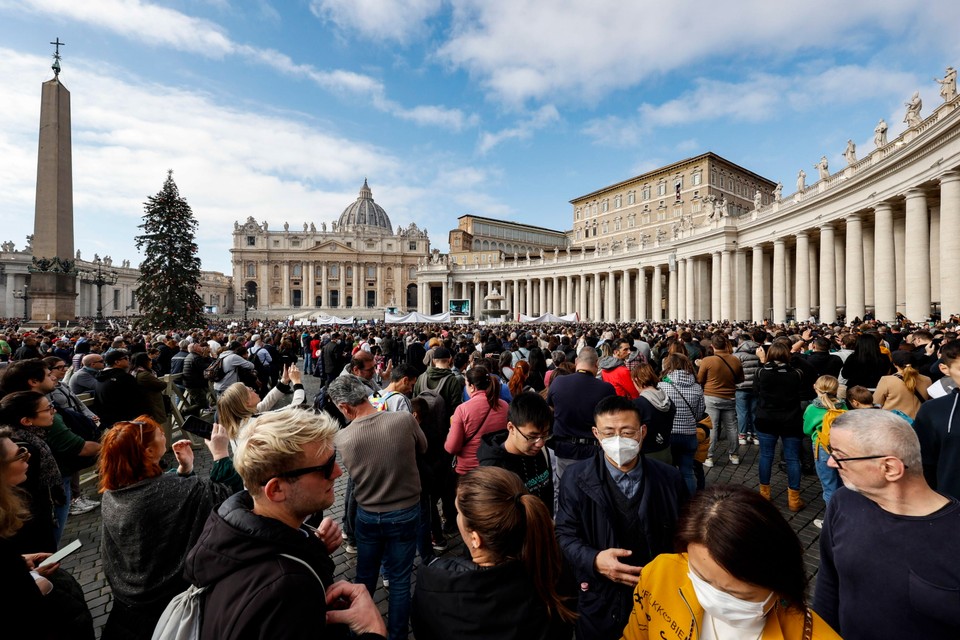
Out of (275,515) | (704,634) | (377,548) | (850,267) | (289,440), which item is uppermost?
(850,267)

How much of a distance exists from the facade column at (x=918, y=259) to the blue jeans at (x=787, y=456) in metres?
18.5

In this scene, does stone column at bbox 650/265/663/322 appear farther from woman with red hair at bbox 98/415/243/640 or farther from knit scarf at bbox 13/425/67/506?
woman with red hair at bbox 98/415/243/640

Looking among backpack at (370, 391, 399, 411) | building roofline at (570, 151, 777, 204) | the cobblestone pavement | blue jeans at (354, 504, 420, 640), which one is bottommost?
the cobblestone pavement

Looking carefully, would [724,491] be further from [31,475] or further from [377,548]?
[31,475]

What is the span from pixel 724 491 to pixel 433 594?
1.20 meters

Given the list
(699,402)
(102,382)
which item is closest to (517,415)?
(699,402)

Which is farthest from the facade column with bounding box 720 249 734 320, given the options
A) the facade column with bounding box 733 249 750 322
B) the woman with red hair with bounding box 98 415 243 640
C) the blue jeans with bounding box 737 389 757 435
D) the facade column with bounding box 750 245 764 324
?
the woman with red hair with bounding box 98 415 243 640

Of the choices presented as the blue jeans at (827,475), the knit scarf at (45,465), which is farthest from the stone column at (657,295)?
the knit scarf at (45,465)

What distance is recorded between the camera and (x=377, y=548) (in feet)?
11.2

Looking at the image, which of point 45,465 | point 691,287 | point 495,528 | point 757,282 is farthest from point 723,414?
point 691,287

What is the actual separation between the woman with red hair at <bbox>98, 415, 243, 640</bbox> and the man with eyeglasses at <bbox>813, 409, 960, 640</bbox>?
324cm

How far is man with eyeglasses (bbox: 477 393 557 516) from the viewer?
311cm

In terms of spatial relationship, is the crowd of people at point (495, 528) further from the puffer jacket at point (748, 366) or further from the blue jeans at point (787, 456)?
the puffer jacket at point (748, 366)

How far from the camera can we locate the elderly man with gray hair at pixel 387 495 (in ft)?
10.7
